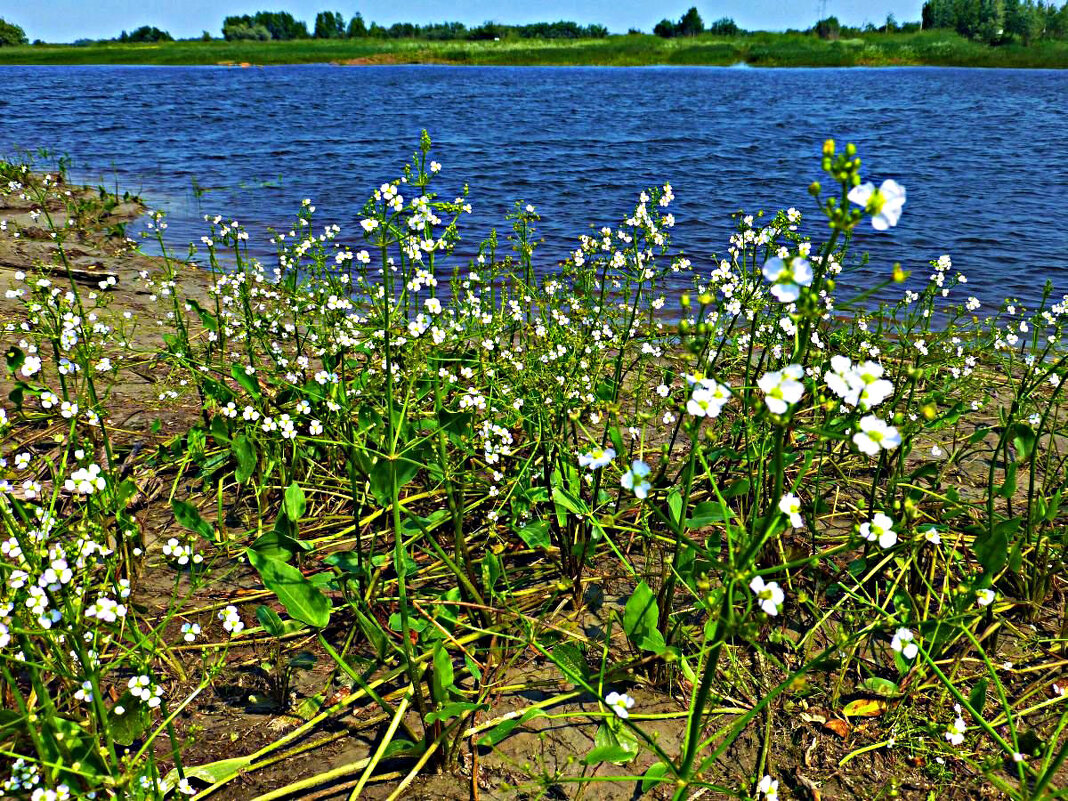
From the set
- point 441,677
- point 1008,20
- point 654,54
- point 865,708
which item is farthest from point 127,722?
point 1008,20

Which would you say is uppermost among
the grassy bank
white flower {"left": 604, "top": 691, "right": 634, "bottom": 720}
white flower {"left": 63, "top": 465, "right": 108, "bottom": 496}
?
the grassy bank

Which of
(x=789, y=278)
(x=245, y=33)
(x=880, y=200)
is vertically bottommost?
(x=789, y=278)

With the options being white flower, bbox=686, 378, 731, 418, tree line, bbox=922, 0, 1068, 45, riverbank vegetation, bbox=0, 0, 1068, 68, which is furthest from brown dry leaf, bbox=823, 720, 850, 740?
tree line, bbox=922, 0, 1068, 45

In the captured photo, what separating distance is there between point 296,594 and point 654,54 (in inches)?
3477

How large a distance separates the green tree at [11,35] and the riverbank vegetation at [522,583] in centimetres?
12801

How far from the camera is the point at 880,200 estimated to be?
139 cm

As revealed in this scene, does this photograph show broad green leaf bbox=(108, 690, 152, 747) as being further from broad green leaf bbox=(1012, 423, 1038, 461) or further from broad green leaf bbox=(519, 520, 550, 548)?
broad green leaf bbox=(1012, 423, 1038, 461)

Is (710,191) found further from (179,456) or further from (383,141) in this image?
(179,456)

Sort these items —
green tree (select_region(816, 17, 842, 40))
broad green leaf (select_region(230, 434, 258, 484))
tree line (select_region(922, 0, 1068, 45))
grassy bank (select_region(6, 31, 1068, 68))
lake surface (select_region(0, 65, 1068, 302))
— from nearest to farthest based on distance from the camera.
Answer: broad green leaf (select_region(230, 434, 258, 484))
lake surface (select_region(0, 65, 1068, 302))
grassy bank (select_region(6, 31, 1068, 68))
tree line (select_region(922, 0, 1068, 45))
green tree (select_region(816, 17, 842, 40))

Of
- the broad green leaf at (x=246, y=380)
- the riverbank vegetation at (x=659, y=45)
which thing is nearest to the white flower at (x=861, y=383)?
the broad green leaf at (x=246, y=380)

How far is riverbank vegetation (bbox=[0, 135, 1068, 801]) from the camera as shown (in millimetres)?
2016

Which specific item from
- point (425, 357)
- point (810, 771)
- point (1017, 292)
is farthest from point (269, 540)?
point (1017, 292)

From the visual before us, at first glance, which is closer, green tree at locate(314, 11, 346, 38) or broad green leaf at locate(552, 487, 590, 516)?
broad green leaf at locate(552, 487, 590, 516)

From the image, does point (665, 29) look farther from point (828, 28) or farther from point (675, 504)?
point (675, 504)
